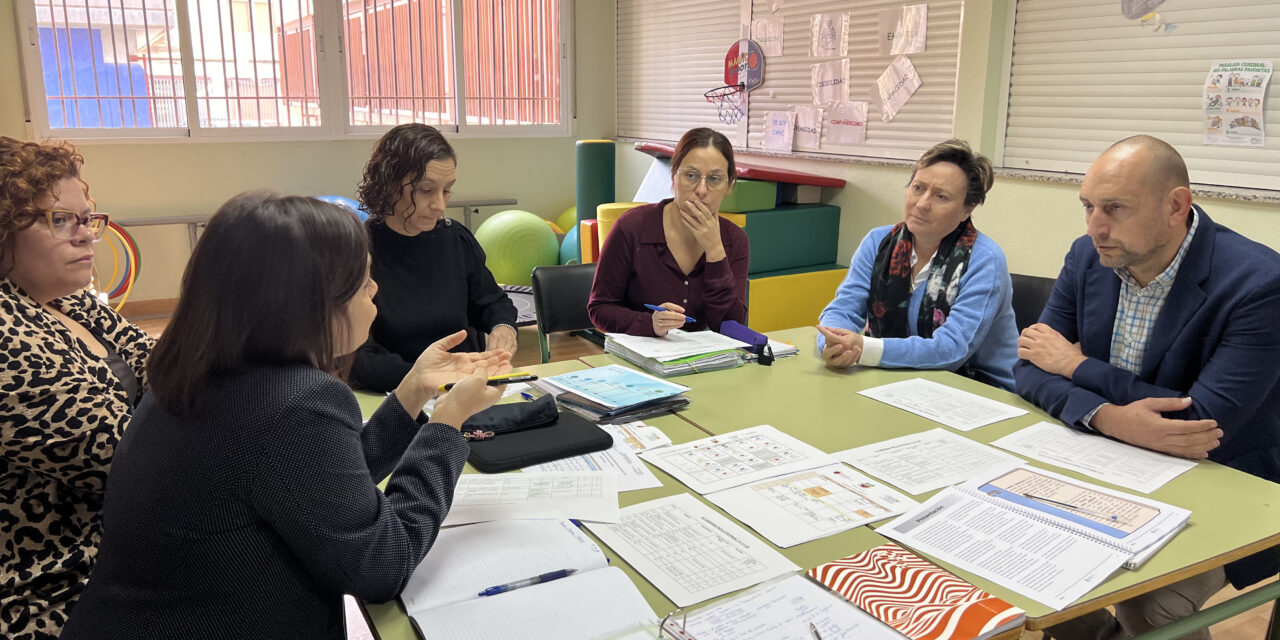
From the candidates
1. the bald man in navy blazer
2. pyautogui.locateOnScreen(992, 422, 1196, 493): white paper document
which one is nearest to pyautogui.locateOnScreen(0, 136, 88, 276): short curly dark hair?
pyautogui.locateOnScreen(992, 422, 1196, 493): white paper document

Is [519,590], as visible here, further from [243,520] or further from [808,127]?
[808,127]

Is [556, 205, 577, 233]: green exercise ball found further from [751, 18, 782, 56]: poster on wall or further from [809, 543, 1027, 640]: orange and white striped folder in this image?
[809, 543, 1027, 640]: orange and white striped folder

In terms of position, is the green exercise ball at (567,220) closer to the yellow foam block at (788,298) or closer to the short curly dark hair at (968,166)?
the yellow foam block at (788,298)

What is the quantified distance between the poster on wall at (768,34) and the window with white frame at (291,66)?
2118 millimetres

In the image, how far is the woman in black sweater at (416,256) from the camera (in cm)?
229

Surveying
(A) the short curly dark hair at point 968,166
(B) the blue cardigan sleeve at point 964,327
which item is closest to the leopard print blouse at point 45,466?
Result: (B) the blue cardigan sleeve at point 964,327

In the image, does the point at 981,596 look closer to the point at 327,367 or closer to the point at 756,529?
the point at 756,529

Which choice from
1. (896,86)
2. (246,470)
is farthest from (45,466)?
(896,86)

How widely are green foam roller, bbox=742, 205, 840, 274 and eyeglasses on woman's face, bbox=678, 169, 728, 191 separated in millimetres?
1608

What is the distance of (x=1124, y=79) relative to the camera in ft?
10.8

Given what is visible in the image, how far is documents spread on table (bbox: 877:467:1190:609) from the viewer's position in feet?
3.99

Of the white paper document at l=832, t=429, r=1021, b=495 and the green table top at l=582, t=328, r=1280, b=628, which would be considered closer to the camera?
the green table top at l=582, t=328, r=1280, b=628

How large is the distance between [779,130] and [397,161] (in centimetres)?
320

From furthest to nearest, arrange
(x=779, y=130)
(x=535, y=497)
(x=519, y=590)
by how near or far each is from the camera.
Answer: (x=779, y=130)
(x=535, y=497)
(x=519, y=590)
